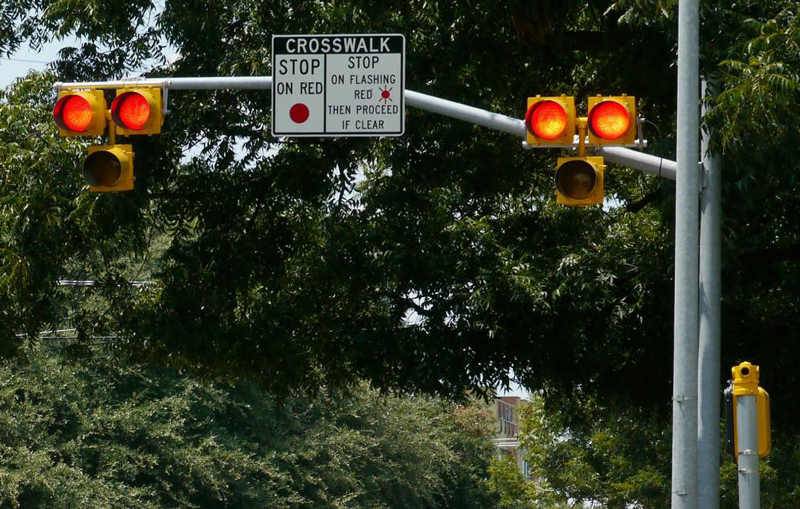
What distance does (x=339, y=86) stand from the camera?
9359 mm

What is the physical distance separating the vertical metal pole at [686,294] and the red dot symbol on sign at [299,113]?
2650 millimetres

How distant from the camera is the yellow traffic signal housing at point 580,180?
27.9ft

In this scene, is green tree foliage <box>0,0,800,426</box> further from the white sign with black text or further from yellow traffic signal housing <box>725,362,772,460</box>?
yellow traffic signal housing <box>725,362,772,460</box>

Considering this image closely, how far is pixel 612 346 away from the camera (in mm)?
13773

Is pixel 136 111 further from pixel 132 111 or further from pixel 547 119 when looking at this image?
pixel 547 119

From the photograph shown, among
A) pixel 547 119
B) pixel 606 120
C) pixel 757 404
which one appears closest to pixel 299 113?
pixel 547 119

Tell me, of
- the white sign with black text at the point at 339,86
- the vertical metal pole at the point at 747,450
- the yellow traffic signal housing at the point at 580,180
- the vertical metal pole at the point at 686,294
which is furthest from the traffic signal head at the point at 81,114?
the vertical metal pole at the point at 747,450

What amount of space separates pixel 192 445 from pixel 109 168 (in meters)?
27.0

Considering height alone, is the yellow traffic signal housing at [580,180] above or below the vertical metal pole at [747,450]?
above

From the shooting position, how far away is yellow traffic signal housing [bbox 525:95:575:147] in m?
8.69

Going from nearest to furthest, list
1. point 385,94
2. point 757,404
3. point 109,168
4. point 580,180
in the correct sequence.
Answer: point 757,404
point 580,180
point 109,168
point 385,94

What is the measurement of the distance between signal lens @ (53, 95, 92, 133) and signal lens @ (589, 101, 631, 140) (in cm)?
340

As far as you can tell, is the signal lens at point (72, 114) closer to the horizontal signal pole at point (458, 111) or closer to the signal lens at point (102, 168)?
the horizontal signal pole at point (458, 111)

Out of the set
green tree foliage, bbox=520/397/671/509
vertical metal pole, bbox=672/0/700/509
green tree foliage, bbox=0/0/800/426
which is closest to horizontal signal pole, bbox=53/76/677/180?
vertical metal pole, bbox=672/0/700/509
